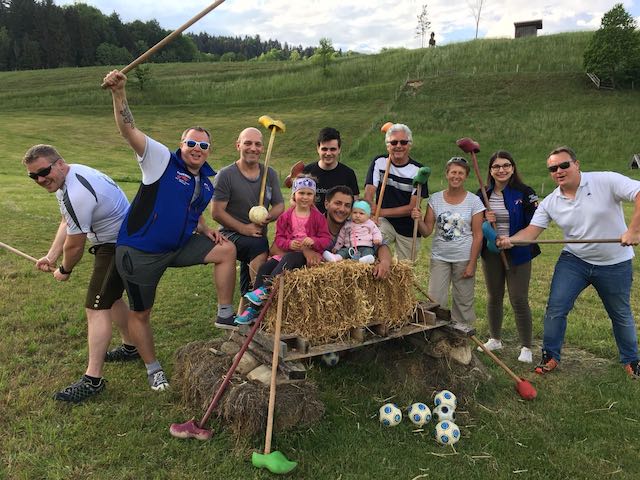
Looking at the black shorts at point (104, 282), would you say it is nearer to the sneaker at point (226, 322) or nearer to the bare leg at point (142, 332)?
the bare leg at point (142, 332)

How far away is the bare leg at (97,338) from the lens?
175 inches

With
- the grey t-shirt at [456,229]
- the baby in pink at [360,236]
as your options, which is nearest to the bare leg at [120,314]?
the baby in pink at [360,236]

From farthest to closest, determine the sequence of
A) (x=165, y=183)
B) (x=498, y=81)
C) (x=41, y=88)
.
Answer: (x=41, y=88), (x=498, y=81), (x=165, y=183)

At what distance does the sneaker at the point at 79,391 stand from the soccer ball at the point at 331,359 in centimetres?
230

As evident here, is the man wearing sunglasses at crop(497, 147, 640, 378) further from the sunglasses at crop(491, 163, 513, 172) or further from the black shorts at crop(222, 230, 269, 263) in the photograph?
the black shorts at crop(222, 230, 269, 263)

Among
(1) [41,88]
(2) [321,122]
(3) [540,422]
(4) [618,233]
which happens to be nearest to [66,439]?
(3) [540,422]

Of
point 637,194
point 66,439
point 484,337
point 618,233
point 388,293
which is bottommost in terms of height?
point 484,337

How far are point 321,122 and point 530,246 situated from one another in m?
37.0

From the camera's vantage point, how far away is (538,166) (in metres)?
29.0

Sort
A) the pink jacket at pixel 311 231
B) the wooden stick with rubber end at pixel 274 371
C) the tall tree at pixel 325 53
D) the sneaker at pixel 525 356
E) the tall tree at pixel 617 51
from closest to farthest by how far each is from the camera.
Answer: the wooden stick with rubber end at pixel 274 371
the pink jacket at pixel 311 231
the sneaker at pixel 525 356
the tall tree at pixel 617 51
the tall tree at pixel 325 53

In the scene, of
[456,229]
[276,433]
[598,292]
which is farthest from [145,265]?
[598,292]

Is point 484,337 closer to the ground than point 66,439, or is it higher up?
closer to the ground

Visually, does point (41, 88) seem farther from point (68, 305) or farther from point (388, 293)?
point (388, 293)

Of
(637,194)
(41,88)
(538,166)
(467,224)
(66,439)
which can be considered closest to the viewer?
(66,439)
